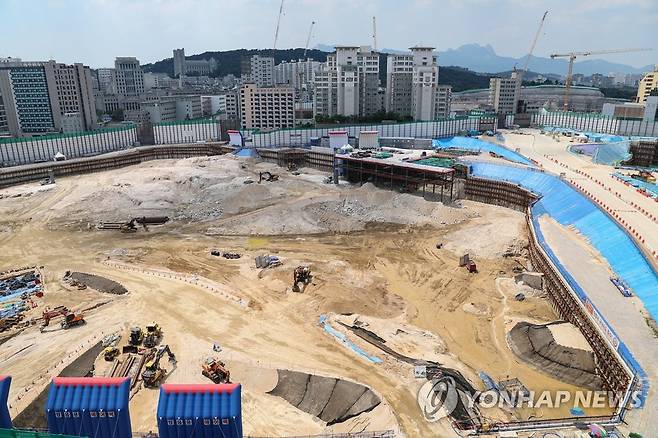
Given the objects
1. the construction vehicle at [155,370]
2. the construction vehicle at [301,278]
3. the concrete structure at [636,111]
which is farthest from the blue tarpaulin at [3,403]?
the concrete structure at [636,111]

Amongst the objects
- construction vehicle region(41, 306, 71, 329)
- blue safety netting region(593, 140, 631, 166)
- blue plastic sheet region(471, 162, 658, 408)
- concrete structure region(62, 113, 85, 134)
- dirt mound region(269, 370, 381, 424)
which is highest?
concrete structure region(62, 113, 85, 134)

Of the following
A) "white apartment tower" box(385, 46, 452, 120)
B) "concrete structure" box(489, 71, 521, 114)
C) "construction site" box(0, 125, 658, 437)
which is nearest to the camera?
"construction site" box(0, 125, 658, 437)

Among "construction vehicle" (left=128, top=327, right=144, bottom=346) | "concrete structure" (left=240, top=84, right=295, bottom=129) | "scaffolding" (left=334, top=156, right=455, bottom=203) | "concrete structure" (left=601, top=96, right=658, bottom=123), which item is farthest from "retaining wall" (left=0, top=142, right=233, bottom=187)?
"concrete structure" (left=601, top=96, right=658, bottom=123)

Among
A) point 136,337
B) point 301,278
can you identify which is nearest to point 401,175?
point 301,278

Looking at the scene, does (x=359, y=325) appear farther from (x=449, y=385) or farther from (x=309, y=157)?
(x=309, y=157)

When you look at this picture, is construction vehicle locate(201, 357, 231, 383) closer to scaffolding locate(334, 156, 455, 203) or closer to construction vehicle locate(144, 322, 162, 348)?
construction vehicle locate(144, 322, 162, 348)

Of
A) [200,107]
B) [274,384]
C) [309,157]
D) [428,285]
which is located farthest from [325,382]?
[200,107]
